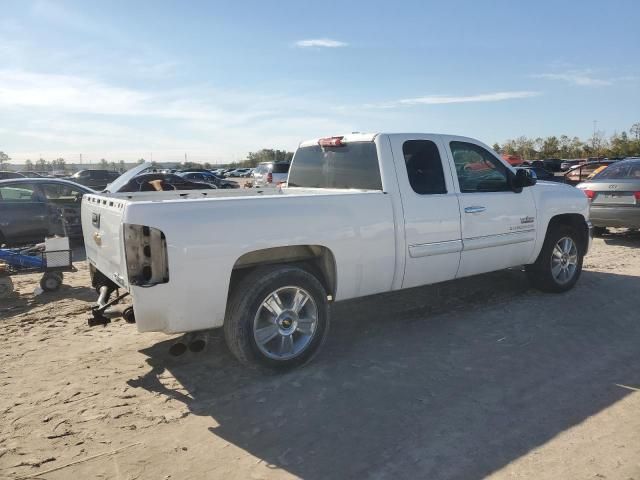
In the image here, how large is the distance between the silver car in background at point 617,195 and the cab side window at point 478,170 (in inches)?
205

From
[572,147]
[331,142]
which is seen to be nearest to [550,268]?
[331,142]

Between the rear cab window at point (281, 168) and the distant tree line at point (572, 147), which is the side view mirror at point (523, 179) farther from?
the distant tree line at point (572, 147)

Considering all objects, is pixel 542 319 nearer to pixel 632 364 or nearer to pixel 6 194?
pixel 632 364

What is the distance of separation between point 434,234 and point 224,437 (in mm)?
2734

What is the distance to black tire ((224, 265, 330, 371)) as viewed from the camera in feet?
12.6

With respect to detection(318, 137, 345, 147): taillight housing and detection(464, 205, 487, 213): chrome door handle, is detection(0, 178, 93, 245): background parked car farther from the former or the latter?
detection(464, 205, 487, 213): chrome door handle

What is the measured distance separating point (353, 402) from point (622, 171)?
365 inches

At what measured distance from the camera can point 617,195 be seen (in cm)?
977

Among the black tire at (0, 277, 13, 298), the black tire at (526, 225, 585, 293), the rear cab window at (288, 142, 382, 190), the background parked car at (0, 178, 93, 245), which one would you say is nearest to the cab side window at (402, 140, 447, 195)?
the rear cab window at (288, 142, 382, 190)

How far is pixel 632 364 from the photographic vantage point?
13.8 feet

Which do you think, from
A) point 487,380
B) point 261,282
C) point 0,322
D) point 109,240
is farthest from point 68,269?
point 487,380

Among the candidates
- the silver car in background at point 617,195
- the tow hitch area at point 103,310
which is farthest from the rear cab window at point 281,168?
the tow hitch area at point 103,310

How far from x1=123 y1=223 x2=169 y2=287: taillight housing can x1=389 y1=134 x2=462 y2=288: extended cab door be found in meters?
2.22

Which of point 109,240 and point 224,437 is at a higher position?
point 109,240
